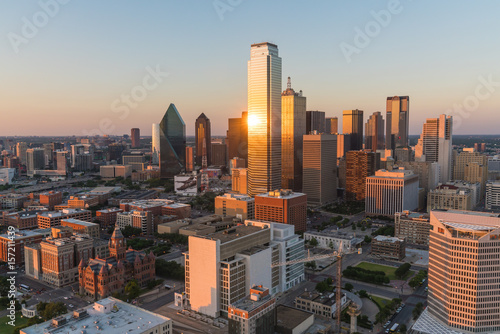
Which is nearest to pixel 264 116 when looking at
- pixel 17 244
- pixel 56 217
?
pixel 56 217

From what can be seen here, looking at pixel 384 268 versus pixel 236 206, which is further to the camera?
pixel 236 206

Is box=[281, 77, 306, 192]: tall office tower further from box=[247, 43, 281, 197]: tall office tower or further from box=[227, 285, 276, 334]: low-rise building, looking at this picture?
box=[227, 285, 276, 334]: low-rise building

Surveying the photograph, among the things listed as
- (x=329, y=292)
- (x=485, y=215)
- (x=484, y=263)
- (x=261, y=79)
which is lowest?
(x=329, y=292)

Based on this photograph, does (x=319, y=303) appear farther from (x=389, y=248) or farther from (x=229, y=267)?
(x=389, y=248)

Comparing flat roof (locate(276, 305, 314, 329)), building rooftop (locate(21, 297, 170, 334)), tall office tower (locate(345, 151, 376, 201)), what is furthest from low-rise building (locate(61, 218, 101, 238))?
tall office tower (locate(345, 151, 376, 201))

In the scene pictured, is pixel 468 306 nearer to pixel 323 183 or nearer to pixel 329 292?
pixel 329 292

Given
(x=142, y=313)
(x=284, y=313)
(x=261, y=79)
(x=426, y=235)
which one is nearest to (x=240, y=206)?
(x=261, y=79)
